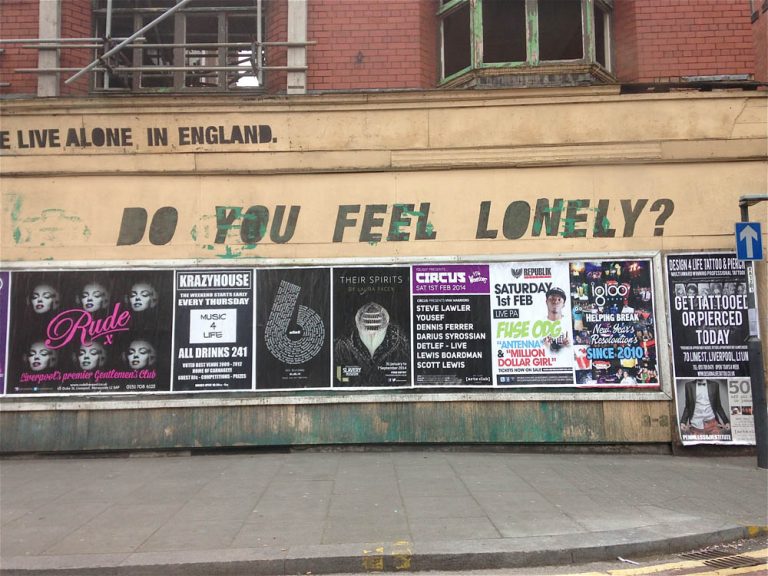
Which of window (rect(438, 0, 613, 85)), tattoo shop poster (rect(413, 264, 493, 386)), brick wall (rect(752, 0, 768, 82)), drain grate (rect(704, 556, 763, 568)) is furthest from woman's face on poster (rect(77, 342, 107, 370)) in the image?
brick wall (rect(752, 0, 768, 82))

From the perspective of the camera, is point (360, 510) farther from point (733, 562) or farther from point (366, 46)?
point (366, 46)

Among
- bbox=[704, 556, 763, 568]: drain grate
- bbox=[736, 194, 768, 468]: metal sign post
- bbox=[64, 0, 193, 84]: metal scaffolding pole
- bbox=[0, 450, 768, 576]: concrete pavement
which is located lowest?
Result: bbox=[704, 556, 763, 568]: drain grate

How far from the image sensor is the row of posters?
802cm

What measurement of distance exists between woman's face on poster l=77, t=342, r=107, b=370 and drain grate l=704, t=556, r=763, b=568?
7.52m

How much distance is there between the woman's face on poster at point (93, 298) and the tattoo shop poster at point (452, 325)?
174 inches

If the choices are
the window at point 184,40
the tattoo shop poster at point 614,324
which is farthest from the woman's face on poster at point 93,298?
the tattoo shop poster at point 614,324

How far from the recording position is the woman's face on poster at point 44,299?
8.13m

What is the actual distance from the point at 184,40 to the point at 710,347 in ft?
30.3

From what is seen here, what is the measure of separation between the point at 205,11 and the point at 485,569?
8990 mm

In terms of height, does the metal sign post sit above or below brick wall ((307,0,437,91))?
below

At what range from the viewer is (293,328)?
814 centimetres

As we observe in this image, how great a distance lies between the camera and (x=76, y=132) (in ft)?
27.5

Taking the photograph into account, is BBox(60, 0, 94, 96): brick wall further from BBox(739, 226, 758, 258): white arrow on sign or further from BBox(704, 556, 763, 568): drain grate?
BBox(704, 556, 763, 568): drain grate

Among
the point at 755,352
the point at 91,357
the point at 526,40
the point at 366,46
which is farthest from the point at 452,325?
the point at 91,357
